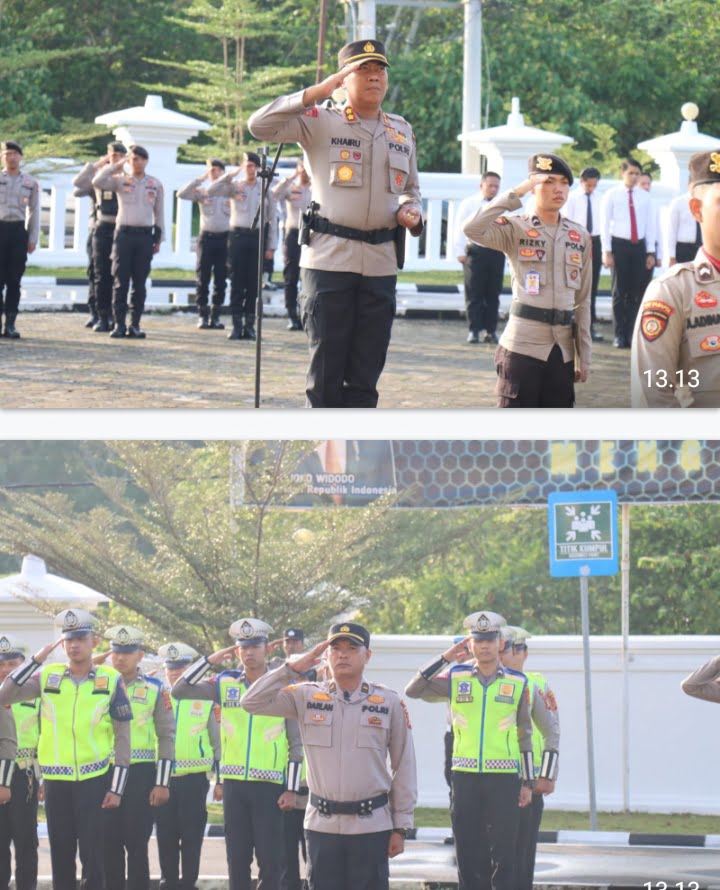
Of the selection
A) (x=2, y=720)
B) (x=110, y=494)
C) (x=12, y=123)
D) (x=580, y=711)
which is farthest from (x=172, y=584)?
(x=12, y=123)

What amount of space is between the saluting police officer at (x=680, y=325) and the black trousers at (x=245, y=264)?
3.48 m

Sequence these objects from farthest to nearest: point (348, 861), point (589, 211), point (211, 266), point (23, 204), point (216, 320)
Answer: point (211, 266) → point (589, 211) → point (216, 320) → point (23, 204) → point (348, 861)

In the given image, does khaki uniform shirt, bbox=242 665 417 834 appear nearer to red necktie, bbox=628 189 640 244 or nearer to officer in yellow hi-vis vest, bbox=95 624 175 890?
officer in yellow hi-vis vest, bbox=95 624 175 890

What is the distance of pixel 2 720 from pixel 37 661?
8.4 inches

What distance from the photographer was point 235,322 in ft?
24.3

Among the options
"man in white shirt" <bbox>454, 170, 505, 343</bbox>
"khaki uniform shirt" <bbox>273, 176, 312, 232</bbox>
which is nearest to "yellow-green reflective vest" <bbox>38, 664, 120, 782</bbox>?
"man in white shirt" <bbox>454, 170, 505, 343</bbox>

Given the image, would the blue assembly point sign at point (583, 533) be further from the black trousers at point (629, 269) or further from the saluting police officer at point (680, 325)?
the black trousers at point (629, 269)

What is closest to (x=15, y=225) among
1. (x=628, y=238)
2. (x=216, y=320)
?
(x=216, y=320)

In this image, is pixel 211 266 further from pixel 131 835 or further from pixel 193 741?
pixel 131 835

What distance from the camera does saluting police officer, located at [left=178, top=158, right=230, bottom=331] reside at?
24.9 ft

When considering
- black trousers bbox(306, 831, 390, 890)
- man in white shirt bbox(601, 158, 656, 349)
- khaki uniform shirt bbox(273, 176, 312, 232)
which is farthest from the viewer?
khaki uniform shirt bbox(273, 176, 312, 232)

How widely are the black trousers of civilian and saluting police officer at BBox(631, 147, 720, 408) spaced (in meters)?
3.38

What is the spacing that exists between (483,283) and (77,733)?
2867 millimetres

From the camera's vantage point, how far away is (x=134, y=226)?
25.4ft
